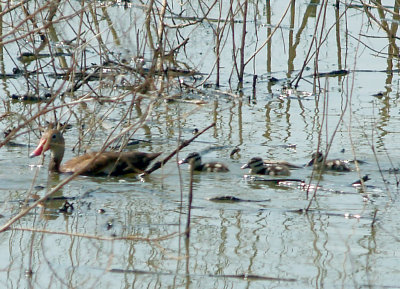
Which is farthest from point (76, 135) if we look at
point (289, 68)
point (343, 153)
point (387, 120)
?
point (289, 68)

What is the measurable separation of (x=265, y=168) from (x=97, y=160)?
1293 millimetres

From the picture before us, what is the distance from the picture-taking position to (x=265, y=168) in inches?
304

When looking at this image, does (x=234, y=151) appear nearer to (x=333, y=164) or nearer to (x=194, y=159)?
(x=194, y=159)

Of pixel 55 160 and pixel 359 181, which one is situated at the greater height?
pixel 55 160

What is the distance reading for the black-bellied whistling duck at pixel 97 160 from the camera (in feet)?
25.2

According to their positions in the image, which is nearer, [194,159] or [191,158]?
[194,159]

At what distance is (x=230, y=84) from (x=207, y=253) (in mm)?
5513

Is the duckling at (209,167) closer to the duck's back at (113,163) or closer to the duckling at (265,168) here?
the duckling at (265,168)

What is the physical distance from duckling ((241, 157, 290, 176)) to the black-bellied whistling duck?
2.56 feet

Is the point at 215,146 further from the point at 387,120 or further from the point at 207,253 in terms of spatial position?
the point at 207,253

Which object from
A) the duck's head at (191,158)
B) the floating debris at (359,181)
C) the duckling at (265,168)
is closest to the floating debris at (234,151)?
the duck's head at (191,158)

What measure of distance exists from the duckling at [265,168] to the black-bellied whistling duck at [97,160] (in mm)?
779

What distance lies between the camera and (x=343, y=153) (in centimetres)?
851

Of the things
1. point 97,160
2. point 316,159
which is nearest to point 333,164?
point 316,159
